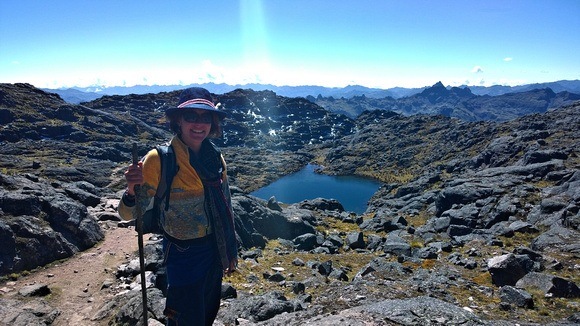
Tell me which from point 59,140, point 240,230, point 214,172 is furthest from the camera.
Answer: point 59,140

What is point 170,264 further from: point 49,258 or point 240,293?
point 49,258

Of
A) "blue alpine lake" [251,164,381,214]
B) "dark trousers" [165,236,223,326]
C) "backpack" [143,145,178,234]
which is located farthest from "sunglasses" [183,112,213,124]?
"blue alpine lake" [251,164,381,214]

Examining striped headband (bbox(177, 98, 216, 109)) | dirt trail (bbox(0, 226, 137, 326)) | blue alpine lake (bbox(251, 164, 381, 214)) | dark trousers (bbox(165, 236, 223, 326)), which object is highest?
striped headband (bbox(177, 98, 216, 109))

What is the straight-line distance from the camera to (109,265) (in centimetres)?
1669

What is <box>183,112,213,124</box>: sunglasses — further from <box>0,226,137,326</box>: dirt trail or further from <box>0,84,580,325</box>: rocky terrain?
<box>0,226,137,326</box>: dirt trail

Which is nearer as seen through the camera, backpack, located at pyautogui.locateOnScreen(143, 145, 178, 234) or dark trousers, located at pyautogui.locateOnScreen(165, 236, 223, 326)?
backpack, located at pyautogui.locateOnScreen(143, 145, 178, 234)

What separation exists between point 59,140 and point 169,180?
137 metres

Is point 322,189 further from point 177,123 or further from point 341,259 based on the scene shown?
point 177,123

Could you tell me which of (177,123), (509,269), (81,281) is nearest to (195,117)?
(177,123)

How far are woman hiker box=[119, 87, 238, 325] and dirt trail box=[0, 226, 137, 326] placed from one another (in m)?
7.75

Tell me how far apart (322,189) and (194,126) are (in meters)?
110

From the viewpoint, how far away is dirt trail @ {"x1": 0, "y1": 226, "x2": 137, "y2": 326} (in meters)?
12.3

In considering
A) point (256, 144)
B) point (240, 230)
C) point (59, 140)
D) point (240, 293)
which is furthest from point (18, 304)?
point (256, 144)

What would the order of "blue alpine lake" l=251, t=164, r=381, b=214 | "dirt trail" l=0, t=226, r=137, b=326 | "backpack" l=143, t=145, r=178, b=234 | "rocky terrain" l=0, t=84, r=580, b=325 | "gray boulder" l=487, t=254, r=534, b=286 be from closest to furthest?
1. "backpack" l=143, t=145, r=178, b=234
2. "rocky terrain" l=0, t=84, r=580, b=325
3. "dirt trail" l=0, t=226, r=137, b=326
4. "gray boulder" l=487, t=254, r=534, b=286
5. "blue alpine lake" l=251, t=164, r=381, b=214
